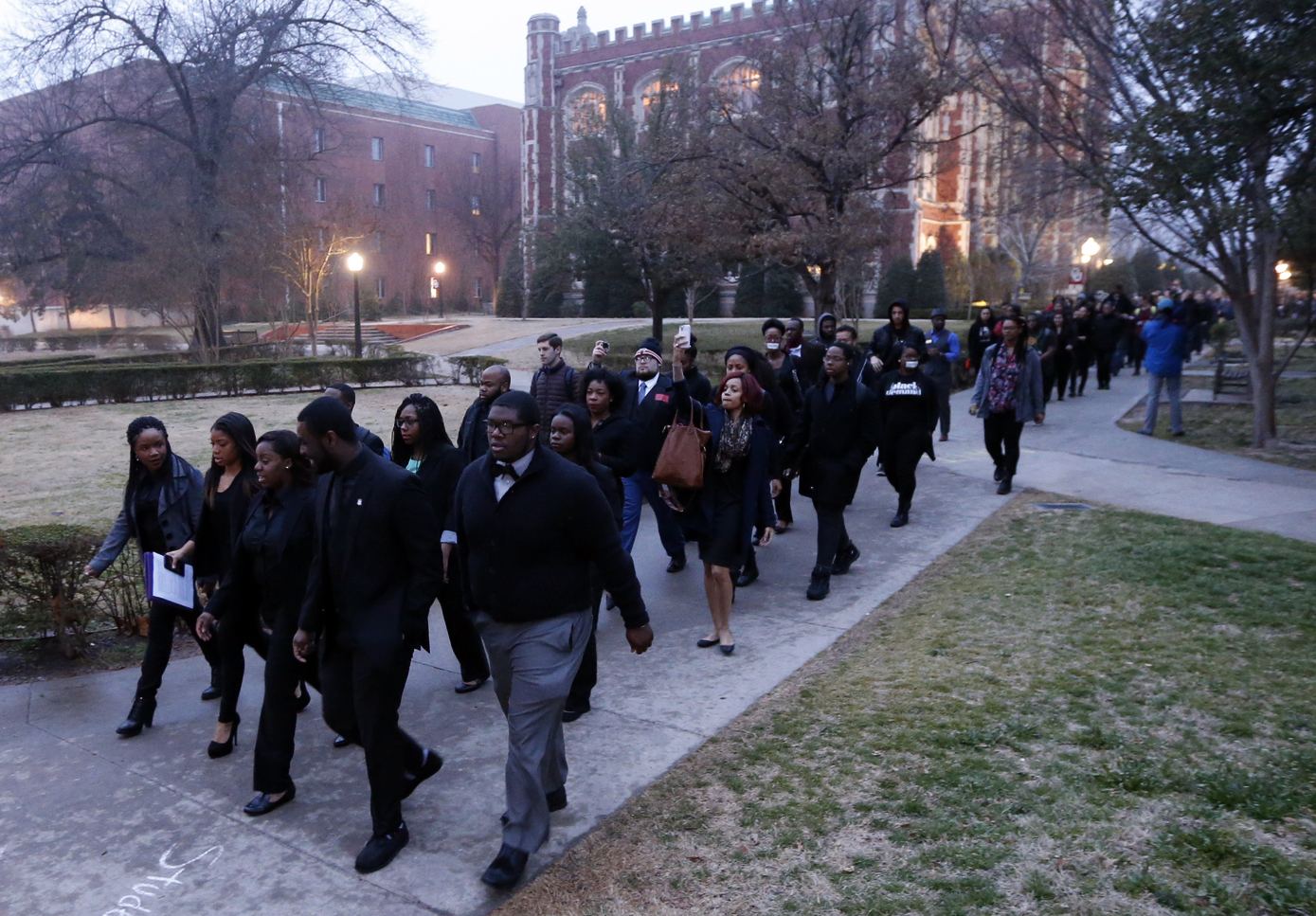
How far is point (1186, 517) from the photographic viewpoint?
8.95 meters

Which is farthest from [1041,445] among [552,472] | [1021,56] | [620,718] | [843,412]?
[552,472]

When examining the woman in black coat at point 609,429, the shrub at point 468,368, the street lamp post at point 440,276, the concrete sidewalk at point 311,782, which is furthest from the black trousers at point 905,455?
the street lamp post at point 440,276

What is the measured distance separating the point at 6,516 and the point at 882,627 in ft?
29.8

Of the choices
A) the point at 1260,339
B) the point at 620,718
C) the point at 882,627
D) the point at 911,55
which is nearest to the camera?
the point at 620,718

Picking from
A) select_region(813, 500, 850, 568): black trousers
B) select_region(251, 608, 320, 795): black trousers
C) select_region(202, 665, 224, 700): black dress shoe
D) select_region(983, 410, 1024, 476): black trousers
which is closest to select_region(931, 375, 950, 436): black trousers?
select_region(983, 410, 1024, 476): black trousers

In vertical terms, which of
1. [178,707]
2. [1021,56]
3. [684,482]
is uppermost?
[1021,56]

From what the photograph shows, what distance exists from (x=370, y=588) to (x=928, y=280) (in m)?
43.5

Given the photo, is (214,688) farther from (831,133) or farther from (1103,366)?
(1103,366)

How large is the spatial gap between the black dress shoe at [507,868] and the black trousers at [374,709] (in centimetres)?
49

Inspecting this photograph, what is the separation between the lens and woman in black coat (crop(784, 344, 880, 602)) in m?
6.96

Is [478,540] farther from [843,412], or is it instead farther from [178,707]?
[843,412]

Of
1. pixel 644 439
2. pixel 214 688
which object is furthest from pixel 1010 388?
pixel 214 688

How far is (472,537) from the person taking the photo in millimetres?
3848

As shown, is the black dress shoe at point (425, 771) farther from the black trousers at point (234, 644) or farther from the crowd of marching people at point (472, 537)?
the black trousers at point (234, 644)
